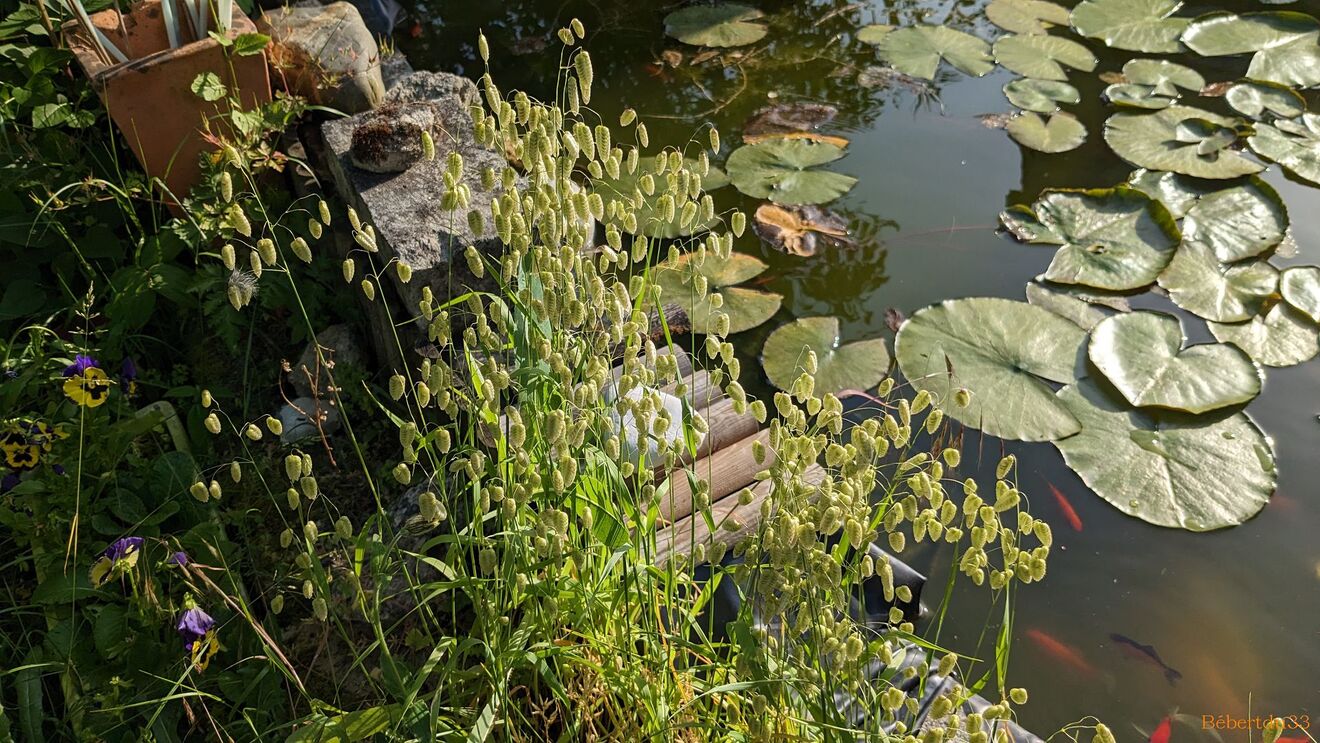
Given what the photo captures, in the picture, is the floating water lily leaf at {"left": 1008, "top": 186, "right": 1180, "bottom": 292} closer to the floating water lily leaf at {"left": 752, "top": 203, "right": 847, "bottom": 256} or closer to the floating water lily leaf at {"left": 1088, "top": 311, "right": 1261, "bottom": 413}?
the floating water lily leaf at {"left": 1088, "top": 311, "right": 1261, "bottom": 413}

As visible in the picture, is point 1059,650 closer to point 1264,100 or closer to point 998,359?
point 998,359

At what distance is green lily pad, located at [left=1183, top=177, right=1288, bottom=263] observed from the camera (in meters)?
3.00

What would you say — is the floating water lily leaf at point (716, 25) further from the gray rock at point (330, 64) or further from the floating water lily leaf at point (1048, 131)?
the gray rock at point (330, 64)

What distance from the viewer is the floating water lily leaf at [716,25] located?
4156 mm

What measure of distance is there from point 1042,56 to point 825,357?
6.96 ft

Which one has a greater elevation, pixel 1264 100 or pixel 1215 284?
pixel 1264 100

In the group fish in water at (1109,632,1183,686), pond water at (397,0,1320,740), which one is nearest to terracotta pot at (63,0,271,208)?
pond water at (397,0,1320,740)

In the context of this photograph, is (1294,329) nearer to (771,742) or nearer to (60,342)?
(771,742)

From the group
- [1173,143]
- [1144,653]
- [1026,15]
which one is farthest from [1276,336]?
[1026,15]

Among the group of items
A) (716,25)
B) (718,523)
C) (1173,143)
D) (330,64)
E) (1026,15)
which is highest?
(330,64)

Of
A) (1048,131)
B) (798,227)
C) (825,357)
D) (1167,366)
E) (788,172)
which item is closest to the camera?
(1167,366)

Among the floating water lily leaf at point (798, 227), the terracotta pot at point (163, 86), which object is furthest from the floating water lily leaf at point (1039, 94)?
the terracotta pot at point (163, 86)

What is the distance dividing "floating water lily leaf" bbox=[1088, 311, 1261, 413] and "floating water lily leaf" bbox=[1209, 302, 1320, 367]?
137mm

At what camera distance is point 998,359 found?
267 centimetres
